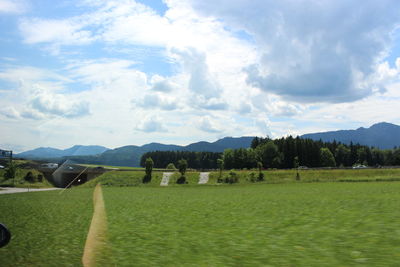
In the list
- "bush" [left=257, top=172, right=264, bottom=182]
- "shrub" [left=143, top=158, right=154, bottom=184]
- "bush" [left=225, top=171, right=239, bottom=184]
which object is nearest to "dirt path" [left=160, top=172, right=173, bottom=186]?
"shrub" [left=143, top=158, right=154, bottom=184]

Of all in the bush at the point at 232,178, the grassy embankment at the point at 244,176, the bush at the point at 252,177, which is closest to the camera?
the grassy embankment at the point at 244,176

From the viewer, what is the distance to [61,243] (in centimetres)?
1274

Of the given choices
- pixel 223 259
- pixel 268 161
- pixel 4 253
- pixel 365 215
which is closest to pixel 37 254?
pixel 4 253

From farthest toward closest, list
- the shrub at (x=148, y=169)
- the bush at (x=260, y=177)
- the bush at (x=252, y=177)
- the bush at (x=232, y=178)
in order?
the shrub at (x=148, y=169)
the bush at (x=260, y=177)
the bush at (x=232, y=178)
the bush at (x=252, y=177)

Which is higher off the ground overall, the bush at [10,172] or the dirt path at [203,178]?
the bush at [10,172]

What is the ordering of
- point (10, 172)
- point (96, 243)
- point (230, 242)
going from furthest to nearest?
1. point (10, 172)
2. point (96, 243)
3. point (230, 242)

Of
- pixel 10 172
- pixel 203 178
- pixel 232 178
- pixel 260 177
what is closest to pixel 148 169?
pixel 203 178

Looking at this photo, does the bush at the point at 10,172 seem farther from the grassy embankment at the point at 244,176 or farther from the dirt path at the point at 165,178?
the dirt path at the point at 165,178

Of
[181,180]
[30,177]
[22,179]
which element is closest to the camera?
[22,179]

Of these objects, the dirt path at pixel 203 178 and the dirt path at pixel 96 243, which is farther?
the dirt path at pixel 203 178

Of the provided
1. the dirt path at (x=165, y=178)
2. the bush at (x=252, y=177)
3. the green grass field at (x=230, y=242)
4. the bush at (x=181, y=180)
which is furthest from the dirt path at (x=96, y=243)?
the bush at (x=181, y=180)

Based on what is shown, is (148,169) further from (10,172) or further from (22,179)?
(10,172)

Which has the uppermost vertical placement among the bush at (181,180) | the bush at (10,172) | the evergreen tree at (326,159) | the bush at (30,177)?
the evergreen tree at (326,159)

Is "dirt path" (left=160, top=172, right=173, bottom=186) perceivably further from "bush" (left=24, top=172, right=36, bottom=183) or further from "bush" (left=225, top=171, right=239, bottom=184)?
"bush" (left=24, top=172, right=36, bottom=183)
